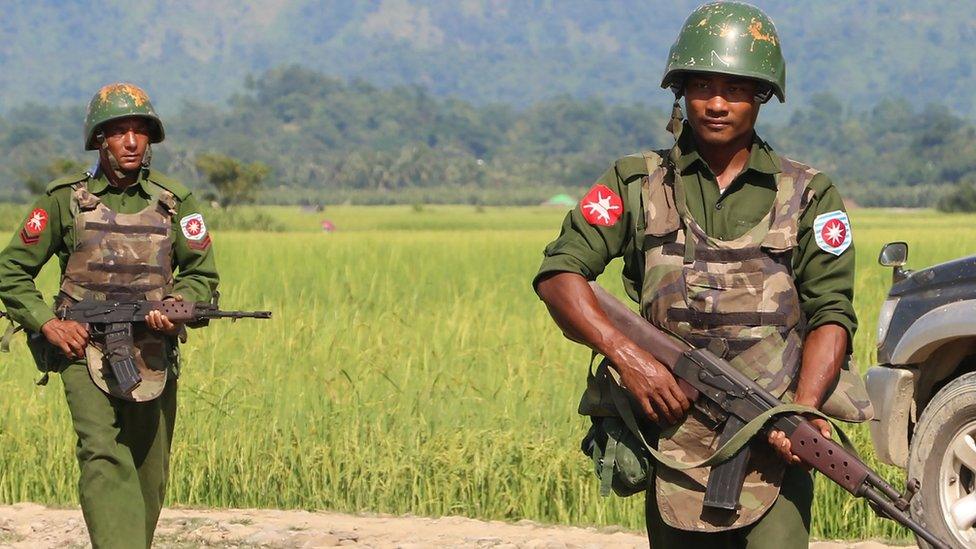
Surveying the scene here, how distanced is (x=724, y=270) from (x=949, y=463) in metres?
2.22

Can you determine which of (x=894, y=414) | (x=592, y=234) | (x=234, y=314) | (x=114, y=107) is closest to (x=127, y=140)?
(x=114, y=107)

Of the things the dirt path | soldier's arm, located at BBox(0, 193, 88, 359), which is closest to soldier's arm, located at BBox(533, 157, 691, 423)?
soldier's arm, located at BBox(0, 193, 88, 359)

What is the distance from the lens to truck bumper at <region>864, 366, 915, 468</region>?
20.0 feet

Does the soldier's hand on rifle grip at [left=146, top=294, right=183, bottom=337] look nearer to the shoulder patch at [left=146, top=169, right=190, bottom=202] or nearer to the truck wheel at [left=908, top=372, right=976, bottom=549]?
the shoulder patch at [left=146, top=169, right=190, bottom=202]

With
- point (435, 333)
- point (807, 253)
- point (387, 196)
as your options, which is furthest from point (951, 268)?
point (387, 196)

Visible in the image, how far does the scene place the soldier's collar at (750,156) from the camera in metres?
3.92

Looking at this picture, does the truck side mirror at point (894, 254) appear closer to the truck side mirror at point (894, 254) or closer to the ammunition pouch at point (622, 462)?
the truck side mirror at point (894, 254)

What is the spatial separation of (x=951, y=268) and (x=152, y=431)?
272 cm

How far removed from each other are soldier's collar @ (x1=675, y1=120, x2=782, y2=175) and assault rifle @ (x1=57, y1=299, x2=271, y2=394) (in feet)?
6.78

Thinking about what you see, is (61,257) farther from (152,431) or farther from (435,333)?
(435,333)

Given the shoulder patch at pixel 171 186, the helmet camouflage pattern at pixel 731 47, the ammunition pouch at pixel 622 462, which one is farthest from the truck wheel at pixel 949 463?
the shoulder patch at pixel 171 186

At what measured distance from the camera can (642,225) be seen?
395 centimetres

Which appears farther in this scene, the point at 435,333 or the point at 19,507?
the point at 435,333

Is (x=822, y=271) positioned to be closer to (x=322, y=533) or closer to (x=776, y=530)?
(x=776, y=530)
